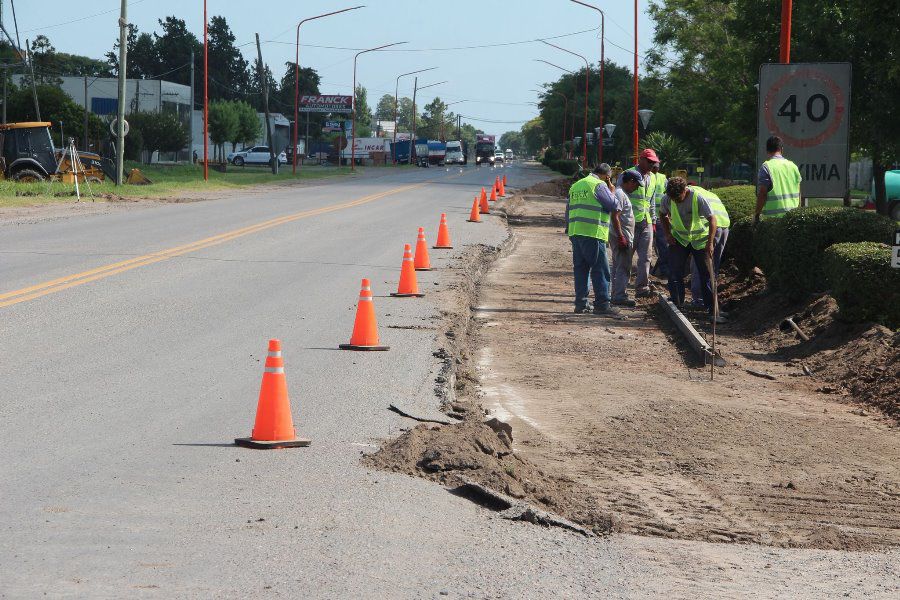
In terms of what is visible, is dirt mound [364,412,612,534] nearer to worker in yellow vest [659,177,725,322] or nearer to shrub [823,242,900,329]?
shrub [823,242,900,329]

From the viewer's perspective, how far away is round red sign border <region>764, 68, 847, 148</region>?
14328 millimetres

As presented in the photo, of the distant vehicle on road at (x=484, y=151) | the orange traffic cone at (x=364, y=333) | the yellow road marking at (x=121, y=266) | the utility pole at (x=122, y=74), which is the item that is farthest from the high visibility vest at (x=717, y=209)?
the distant vehicle on road at (x=484, y=151)

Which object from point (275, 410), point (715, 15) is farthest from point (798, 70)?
point (715, 15)

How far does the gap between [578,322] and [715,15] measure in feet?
117

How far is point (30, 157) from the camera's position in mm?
37062

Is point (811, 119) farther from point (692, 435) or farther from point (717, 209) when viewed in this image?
point (692, 435)

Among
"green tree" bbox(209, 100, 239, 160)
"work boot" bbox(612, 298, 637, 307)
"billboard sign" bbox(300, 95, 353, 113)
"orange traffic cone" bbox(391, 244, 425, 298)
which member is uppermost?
"billboard sign" bbox(300, 95, 353, 113)

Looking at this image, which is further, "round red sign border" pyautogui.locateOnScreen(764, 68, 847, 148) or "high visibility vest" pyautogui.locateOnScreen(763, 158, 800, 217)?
"round red sign border" pyautogui.locateOnScreen(764, 68, 847, 148)

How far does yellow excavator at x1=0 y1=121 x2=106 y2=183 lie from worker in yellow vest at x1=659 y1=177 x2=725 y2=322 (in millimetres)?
26035

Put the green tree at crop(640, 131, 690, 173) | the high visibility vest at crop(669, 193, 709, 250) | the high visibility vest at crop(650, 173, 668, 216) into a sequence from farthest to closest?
1. the green tree at crop(640, 131, 690, 173)
2. the high visibility vest at crop(650, 173, 668, 216)
3. the high visibility vest at crop(669, 193, 709, 250)

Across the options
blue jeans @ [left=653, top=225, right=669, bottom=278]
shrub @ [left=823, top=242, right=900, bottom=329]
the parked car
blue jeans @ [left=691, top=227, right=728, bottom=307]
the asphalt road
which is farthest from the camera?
the parked car

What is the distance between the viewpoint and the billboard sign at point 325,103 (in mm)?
124688

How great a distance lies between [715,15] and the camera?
46469mm

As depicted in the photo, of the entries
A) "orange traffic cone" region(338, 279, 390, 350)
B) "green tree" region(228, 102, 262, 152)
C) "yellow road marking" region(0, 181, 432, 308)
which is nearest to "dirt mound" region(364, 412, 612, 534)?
"orange traffic cone" region(338, 279, 390, 350)
